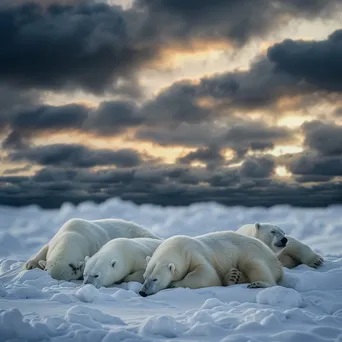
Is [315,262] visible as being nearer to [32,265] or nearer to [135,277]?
[135,277]

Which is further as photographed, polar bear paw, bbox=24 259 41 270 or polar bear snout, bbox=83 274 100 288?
polar bear paw, bbox=24 259 41 270

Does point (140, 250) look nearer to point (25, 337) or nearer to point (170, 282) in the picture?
point (170, 282)

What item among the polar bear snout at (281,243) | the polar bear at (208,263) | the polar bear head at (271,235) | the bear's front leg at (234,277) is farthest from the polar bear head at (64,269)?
the polar bear snout at (281,243)

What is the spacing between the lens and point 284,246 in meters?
12.3

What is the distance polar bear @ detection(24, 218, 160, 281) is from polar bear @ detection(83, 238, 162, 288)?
64 cm

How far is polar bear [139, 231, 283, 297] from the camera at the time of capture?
30.0 feet

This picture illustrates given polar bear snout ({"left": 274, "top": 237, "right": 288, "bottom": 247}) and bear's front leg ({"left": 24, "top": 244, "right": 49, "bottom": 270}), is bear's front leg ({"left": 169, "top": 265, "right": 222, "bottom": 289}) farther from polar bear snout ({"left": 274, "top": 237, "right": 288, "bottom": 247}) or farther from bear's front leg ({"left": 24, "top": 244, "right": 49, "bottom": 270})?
bear's front leg ({"left": 24, "top": 244, "right": 49, "bottom": 270})

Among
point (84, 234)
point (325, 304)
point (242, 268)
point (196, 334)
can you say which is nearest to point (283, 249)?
point (242, 268)

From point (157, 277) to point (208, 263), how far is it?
3.19 feet

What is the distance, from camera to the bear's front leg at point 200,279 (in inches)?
362

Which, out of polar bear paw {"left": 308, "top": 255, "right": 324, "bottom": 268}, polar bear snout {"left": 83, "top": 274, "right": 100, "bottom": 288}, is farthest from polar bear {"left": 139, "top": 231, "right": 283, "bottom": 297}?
polar bear paw {"left": 308, "top": 255, "right": 324, "bottom": 268}

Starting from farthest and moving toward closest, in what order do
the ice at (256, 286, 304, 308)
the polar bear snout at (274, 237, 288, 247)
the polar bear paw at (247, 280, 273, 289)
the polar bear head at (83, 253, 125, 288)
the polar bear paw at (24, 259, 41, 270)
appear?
the polar bear snout at (274, 237, 288, 247)
the polar bear paw at (24, 259, 41, 270)
the polar bear head at (83, 253, 125, 288)
the polar bear paw at (247, 280, 273, 289)
the ice at (256, 286, 304, 308)

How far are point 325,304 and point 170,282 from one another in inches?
94.5

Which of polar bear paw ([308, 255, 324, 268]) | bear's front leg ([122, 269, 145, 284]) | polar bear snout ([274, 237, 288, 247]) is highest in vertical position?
polar bear snout ([274, 237, 288, 247])
